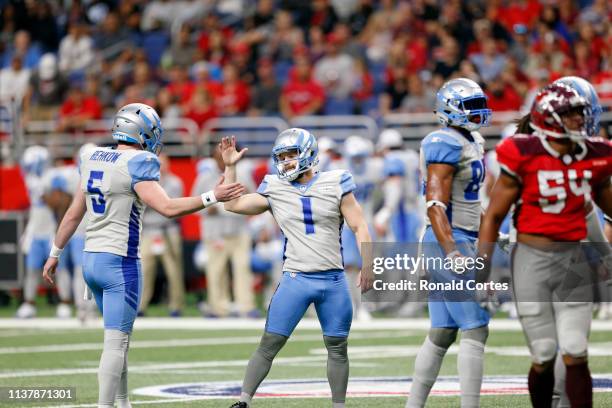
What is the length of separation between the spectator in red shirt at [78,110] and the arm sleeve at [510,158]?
13.7 meters

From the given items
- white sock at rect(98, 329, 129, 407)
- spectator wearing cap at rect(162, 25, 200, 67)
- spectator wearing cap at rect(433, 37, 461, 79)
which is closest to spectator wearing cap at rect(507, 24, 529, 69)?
spectator wearing cap at rect(433, 37, 461, 79)

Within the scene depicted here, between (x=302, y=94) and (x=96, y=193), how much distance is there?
11.2m

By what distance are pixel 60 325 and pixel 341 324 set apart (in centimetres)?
817

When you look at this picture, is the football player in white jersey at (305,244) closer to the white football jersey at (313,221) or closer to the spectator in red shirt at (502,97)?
the white football jersey at (313,221)

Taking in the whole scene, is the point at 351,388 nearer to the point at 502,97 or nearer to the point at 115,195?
the point at 115,195

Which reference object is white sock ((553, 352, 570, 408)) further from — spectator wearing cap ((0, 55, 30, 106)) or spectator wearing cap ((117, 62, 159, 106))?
spectator wearing cap ((0, 55, 30, 106))

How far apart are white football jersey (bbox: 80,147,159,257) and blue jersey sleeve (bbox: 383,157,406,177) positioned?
8062 millimetres

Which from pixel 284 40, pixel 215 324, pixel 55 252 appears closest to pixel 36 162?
pixel 215 324

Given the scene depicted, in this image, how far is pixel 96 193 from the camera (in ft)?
23.7

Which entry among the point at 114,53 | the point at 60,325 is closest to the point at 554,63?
the point at 60,325

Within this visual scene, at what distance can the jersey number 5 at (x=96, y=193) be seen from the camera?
7.20 metres

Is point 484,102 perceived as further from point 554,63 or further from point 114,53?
point 114,53

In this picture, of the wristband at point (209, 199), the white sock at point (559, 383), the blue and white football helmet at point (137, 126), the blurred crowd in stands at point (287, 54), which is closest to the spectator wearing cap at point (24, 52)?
the blurred crowd in stands at point (287, 54)

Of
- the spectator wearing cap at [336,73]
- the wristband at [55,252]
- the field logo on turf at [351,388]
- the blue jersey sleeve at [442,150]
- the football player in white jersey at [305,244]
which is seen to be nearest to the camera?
the blue jersey sleeve at [442,150]
